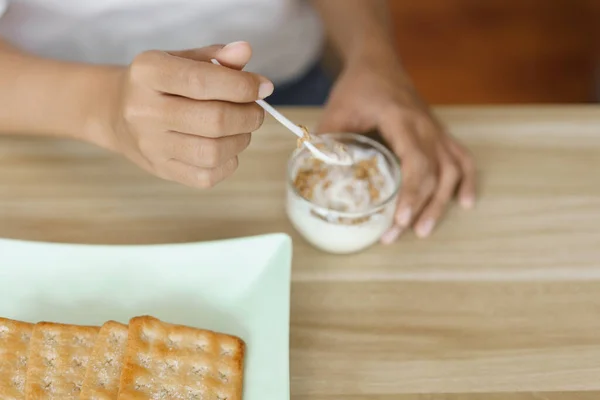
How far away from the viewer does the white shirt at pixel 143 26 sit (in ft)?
3.21

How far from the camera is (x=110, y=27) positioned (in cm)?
100

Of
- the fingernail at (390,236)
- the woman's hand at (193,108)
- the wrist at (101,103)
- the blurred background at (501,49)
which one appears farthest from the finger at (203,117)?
the blurred background at (501,49)

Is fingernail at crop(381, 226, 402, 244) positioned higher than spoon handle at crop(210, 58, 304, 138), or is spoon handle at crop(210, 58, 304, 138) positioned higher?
spoon handle at crop(210, 58, 304, 138)

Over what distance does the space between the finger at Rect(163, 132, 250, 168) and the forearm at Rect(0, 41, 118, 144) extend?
0.15 metres

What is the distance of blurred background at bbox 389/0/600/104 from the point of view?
1986 mm

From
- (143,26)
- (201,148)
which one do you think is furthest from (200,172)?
(143,26)

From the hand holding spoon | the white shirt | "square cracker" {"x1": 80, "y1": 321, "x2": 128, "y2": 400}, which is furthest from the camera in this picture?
the white shirt

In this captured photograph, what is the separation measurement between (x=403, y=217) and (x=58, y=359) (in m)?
0.43

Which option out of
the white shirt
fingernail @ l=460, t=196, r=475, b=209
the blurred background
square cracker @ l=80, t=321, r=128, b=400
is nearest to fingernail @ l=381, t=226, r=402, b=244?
fingernail @ l=460, t=196, r=475, b=209

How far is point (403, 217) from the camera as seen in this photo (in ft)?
2.61

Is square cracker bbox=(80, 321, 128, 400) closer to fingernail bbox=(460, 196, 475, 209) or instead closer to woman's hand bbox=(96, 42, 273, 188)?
woman's hand bbox=(96, 42, 273, 188)

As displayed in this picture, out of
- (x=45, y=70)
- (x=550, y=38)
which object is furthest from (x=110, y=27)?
(x=550, y=38)

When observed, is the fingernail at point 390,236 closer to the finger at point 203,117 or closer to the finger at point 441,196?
the finger at point 441,196

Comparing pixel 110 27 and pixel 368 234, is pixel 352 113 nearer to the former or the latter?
pixel 368 234
